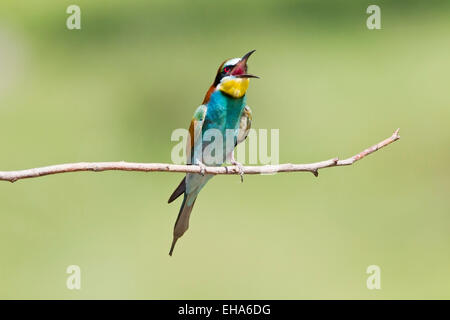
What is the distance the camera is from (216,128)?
7.07 ft

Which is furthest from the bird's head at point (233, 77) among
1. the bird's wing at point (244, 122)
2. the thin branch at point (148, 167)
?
the thin branch at point (148, 167)

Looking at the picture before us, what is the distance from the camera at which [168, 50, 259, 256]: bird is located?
207 centimetres

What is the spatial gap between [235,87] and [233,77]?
2.5 inches

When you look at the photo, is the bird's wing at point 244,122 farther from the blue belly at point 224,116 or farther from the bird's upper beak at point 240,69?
the bird's upper beak at point 240,69

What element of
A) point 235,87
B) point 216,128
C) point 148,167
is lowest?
point 148,167

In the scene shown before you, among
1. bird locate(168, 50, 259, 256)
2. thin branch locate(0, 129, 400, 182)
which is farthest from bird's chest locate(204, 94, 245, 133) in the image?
thin branch locate(0, 129, 400, 182)

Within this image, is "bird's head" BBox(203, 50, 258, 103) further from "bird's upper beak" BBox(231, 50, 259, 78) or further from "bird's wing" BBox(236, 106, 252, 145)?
"bird's wing" BBox(236, 106, 252, 145)

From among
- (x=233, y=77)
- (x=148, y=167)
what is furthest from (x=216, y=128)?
(x=148, y=167)

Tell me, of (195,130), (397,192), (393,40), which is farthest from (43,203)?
(393,40)

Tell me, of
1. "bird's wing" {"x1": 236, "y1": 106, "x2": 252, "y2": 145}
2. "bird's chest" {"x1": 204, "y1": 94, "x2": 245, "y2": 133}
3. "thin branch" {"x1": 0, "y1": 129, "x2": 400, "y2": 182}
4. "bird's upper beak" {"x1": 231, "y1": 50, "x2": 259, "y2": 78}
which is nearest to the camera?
"thin branch" {"x1": 0, "y1": 129, "x2": 400, "y2": 182}

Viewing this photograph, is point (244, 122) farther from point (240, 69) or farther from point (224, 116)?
point (240, 69)

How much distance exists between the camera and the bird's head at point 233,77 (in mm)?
1994

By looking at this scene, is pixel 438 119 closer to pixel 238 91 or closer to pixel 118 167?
pixel 238 91

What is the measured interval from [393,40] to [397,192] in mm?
2203
